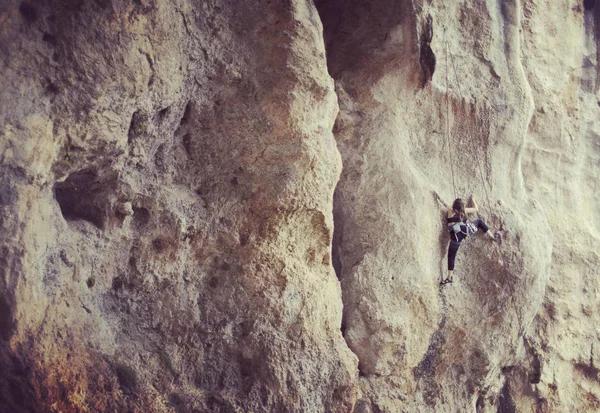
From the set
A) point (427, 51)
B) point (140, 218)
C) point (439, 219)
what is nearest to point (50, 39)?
point (140, 218)

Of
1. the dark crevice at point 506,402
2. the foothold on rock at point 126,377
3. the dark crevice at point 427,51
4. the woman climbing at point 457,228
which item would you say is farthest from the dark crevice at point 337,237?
the dark crevice at point 506,402

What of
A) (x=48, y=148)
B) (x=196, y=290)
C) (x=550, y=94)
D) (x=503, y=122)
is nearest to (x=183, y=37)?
(x=48, y=148)

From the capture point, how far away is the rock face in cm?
362

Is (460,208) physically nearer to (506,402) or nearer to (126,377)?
(506,402)

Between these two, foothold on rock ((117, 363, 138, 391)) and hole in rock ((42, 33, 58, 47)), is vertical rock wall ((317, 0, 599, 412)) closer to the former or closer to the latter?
foothold on rock ((117, 363, 138, 391))

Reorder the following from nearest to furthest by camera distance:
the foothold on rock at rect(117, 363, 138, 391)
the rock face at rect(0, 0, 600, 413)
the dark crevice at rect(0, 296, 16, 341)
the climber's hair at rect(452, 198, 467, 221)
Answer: the dark crevice at rect(0, 296, 16, 341), the rock face at rect(0, 0, 600, 413), the foothold on rock at rect(117, 363, 138, 391), the climber's hair at rect(452, 198, 467, 221)

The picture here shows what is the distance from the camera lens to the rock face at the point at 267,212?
3.62 metres

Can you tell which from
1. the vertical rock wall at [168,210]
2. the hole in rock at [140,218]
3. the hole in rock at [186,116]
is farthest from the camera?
the hole in rock at [186,116]

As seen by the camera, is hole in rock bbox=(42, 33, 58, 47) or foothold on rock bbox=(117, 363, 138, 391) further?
foothold on rock bbox=(117, 363, 138, 391)

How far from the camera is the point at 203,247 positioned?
173 inches

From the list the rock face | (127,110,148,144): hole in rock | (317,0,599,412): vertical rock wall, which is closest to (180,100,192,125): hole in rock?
the rock face

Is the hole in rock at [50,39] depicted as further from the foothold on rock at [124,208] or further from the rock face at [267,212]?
the foothold on rock at [124,208]

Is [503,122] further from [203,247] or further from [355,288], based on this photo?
[203,247]

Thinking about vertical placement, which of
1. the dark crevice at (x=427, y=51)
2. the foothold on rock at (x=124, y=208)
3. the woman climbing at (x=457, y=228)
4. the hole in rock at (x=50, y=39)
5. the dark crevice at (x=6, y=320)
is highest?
the dark crevice at (x=427, y=51)
